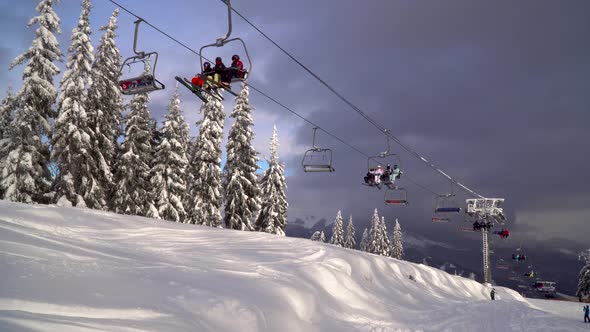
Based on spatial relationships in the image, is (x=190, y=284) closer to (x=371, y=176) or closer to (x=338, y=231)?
(x=371, y=176)

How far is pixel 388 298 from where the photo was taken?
15.1m

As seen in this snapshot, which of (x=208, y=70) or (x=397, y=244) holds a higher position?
(x=208, y=70)

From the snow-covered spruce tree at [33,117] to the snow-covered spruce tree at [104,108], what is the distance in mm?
2929

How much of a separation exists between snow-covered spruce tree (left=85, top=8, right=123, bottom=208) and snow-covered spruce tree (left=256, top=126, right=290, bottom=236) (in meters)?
16.9

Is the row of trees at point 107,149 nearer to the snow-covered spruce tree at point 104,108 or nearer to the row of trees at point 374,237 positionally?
the snow-covered spruce tree at point 104,108

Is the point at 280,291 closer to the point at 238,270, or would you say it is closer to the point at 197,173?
the point at 238,270

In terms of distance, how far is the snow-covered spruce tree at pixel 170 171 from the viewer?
31459mm

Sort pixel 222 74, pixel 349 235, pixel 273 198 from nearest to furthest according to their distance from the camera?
pixel 222 74
pixel 273 198
pixel 349 235

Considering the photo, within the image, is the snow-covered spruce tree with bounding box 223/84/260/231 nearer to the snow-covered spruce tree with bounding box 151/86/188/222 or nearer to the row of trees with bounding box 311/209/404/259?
the snow-covered spruce tree with bounding box 151/86/188/222

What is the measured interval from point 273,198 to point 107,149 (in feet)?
61.1

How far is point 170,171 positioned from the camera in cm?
3212

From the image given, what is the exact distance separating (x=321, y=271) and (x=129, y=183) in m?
23.2

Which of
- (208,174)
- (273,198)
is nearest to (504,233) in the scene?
(273,198)

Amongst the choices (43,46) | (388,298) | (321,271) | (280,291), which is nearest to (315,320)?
(280,291)
